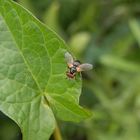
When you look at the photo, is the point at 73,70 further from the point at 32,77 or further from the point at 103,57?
the point at 103,57

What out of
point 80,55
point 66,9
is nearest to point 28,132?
point 80,55

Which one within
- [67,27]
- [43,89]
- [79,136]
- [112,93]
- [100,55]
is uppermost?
[43,89]

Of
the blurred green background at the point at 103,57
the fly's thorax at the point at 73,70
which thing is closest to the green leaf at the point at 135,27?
the blurred green background at the point at 103,57

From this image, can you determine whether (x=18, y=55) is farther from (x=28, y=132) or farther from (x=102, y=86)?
(x=102, y=86)

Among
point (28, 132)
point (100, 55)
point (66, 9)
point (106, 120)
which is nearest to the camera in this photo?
point (28, 132)

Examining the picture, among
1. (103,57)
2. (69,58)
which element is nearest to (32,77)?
(69,58)

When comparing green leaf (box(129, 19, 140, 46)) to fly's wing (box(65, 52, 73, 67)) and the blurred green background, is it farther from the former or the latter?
fly's wing (box(65, 52, 73, 67))

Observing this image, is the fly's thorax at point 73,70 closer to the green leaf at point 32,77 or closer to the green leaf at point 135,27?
the green leaf at point 32,77
